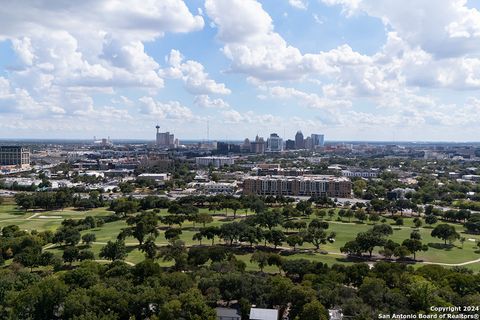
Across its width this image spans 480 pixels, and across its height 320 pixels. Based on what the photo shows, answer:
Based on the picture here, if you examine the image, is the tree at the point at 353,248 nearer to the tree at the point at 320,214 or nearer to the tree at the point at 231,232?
the tree at the point at 231,232

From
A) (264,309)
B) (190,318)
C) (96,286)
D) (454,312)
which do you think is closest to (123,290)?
(96,286)

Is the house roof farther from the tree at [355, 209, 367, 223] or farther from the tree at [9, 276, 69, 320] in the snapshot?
the tree at [355, 209, 367, 223]

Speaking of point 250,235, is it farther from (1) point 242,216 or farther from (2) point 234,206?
(1) point 242,216

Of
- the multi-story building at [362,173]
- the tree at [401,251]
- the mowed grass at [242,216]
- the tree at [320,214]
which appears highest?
the multi-story building at [362,173]

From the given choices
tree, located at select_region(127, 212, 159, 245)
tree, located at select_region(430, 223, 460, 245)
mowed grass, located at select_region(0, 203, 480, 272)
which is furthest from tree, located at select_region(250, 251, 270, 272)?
tree, located at select_region(430, 223, 460, 245)

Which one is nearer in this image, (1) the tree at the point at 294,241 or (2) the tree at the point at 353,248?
(2) the tree at the point at 353,248

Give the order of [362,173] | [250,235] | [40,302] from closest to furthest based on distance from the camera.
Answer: [40,302], [250,235], [362,173]

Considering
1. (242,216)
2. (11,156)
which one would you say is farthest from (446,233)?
(11,156)

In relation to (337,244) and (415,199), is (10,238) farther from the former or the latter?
(415,199)

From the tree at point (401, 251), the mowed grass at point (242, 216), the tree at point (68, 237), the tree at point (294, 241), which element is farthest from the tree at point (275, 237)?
the tree at point (68, 237)

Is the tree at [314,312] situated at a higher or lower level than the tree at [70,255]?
higher
